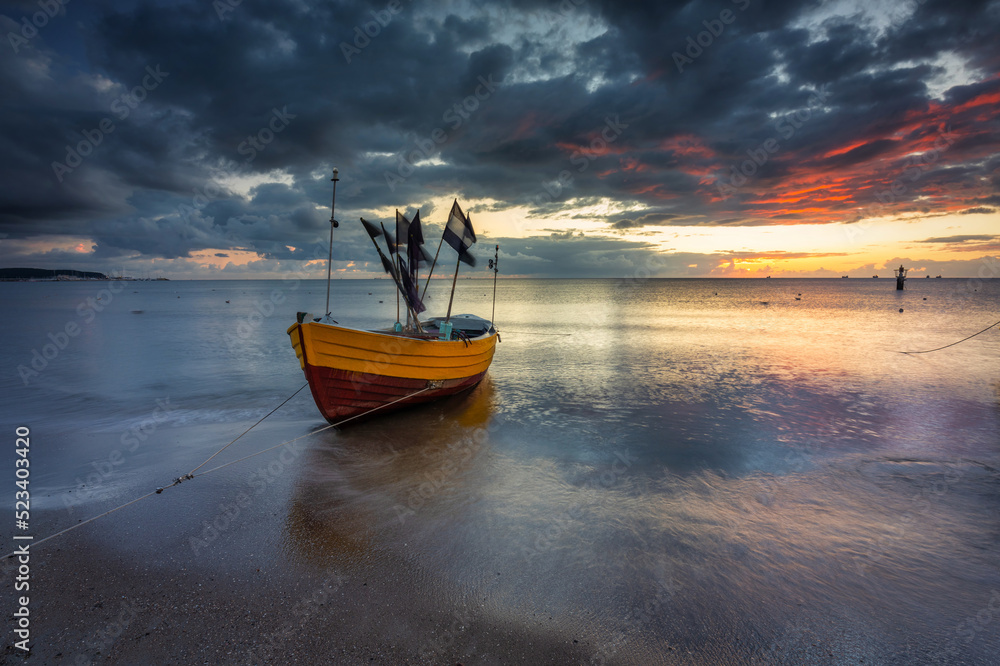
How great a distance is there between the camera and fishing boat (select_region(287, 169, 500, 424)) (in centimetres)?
939

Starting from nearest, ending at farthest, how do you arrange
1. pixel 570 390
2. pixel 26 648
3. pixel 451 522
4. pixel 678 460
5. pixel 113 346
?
pixel 26 648 < pixel 451 522 < pixel 678 460 < pixel 570 390 < pixel 113 346

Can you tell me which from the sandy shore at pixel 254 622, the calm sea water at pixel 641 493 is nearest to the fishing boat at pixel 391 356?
the calm sea water at pixel 641 493

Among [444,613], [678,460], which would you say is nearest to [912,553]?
[678,460]

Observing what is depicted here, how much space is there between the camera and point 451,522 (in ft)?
20.9

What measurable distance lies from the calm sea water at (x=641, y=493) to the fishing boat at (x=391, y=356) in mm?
800

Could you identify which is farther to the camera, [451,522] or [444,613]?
[451,522]

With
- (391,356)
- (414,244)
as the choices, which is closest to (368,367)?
(391,356)

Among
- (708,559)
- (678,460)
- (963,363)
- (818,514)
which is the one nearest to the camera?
(708,559)

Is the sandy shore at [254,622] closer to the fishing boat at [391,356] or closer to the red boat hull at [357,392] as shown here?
the fishing boat at [391,356]

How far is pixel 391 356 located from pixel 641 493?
6.47 m

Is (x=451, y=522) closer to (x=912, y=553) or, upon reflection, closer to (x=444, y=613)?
(x=444, y=613)

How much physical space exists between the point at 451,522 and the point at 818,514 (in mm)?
5941

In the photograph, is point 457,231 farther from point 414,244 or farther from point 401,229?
point 401,229

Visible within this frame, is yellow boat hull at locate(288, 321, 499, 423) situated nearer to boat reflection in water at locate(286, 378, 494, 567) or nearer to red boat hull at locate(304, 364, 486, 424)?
red boat hull at locate(304, 364, 486, 424)
